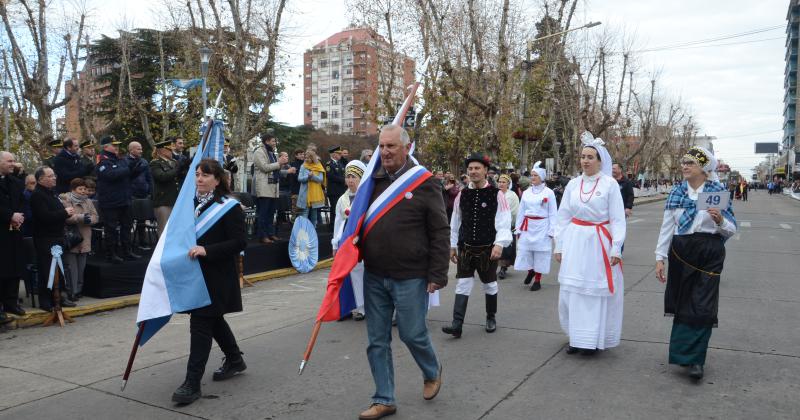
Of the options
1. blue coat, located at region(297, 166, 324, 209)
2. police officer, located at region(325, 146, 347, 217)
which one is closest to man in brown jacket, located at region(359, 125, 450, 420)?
blue coat, located at region(297, 166, 324, 209)

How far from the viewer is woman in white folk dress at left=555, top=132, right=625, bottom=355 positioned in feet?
18.8

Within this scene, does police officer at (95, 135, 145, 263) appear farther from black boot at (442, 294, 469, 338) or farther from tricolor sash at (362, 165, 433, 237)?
tricolor sash at (362, 165, 433, 237)

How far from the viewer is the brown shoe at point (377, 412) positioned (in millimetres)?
4137

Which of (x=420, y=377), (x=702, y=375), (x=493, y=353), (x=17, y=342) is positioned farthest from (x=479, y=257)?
(x=17, y=342)

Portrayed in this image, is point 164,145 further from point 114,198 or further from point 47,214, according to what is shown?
point 47,214

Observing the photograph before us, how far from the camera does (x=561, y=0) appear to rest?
89.4ft

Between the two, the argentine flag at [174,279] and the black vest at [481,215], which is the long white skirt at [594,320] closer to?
the black vest at [481,215]

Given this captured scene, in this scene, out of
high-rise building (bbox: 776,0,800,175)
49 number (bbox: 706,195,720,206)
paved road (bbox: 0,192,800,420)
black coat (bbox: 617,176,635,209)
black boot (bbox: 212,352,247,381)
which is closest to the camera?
paved road (bbox: 0,192,800,420)

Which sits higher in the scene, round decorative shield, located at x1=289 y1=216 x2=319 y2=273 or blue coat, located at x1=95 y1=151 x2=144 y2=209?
blue coat, located at x1=95 y1=151 x2=144 y2=209

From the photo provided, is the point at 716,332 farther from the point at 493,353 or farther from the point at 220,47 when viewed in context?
the point at 220,47

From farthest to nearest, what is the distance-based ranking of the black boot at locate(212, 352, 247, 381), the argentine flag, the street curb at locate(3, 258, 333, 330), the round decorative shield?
the round decorative shield < the street curb at locate(3, 258, 333, 330) < the black boot at locate(212, 352, 247, 381) < the argentine flag

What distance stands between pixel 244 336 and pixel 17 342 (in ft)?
7.94

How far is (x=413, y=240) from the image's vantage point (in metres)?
4.14

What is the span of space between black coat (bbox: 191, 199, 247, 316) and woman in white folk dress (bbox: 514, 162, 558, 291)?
5.67 metres
